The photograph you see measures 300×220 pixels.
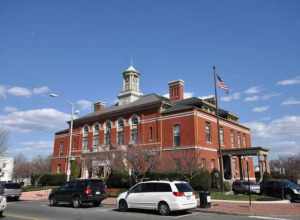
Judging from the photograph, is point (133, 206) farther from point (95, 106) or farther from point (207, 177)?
point (95, 106)

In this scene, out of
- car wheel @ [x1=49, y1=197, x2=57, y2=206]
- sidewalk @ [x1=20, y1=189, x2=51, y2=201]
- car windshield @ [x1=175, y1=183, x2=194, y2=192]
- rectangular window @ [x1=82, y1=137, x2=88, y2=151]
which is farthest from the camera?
rectangular window @ [x1=82, y1=137, x2=88, y2=151]

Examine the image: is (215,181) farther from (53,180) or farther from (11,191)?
(53,180)

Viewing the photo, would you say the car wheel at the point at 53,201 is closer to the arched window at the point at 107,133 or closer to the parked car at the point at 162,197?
the parked car at the point at 162,197

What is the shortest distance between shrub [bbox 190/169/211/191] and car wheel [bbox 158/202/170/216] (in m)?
15.9

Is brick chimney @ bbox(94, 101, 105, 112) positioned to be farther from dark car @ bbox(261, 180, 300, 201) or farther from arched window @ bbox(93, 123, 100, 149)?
dark car @ bbox(261, 180, 300, 201)

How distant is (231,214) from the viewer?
16531 mm

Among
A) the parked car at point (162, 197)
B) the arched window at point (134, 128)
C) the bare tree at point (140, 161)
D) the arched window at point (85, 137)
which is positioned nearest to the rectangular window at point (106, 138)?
the arched window at point (85, 137)

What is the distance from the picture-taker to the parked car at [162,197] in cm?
1577

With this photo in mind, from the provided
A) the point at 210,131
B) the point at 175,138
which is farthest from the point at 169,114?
the point at 210,131

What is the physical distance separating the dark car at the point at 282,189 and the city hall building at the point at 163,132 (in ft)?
31.4

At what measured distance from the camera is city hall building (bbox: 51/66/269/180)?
40531 millimetres

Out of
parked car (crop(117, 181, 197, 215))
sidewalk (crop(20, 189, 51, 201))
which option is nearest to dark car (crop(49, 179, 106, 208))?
parked car (crop(117, 181, 197, 215))

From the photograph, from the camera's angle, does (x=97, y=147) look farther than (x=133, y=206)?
Yes

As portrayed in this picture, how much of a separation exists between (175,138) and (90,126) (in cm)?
1826
